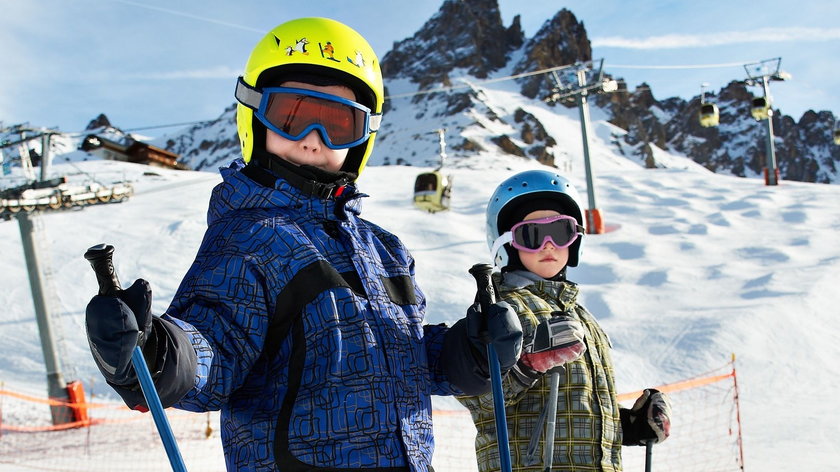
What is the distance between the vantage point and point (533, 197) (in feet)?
10.1

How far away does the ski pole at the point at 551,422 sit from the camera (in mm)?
2322

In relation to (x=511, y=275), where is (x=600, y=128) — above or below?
above

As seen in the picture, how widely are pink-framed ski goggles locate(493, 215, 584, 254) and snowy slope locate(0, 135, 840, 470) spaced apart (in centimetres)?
389

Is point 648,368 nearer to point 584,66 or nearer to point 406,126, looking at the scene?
point 584,66

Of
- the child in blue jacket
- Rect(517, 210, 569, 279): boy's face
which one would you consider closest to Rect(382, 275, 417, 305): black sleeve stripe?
the child in blue jacket

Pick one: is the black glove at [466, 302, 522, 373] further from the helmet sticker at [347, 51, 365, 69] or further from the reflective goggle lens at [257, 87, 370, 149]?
the helmet sticker at [347, 51, 365, 69]

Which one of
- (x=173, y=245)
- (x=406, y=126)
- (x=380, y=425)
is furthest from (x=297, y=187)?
(x=406, y=126)

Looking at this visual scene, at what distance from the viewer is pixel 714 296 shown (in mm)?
11891

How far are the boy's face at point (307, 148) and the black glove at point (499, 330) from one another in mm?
597

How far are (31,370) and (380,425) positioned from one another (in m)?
12.4

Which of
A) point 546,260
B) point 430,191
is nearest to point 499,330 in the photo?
point 546,260

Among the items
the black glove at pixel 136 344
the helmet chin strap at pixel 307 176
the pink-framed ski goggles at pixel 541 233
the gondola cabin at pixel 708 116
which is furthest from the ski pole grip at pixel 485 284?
the gondola cabin at pixel 708 116

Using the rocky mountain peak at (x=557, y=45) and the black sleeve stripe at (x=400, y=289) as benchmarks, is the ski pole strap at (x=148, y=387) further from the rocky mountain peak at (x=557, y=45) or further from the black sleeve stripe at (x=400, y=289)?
the rocky mountain peak at (x=557, y=45)

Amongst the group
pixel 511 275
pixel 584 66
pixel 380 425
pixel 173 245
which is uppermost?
pixel 584 66
